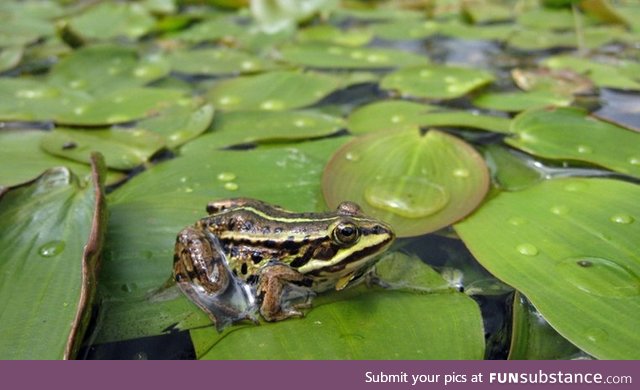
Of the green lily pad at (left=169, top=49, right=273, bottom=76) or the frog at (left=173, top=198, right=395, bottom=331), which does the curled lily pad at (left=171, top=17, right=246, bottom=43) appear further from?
the frog at (left=173, top=198, right=395, bottom=331)

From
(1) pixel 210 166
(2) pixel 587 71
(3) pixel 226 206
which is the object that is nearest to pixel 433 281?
(3) pixel 226 206

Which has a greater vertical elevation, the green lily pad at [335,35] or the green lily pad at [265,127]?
the green lily pad at [335,35]

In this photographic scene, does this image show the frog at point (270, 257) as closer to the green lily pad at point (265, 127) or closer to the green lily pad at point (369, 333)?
the green lily pad at point (369, 333)

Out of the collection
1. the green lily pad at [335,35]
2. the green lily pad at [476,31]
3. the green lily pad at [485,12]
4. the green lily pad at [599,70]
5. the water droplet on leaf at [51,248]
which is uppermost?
the green lily pad at [485,12]

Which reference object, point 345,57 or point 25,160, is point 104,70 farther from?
point 345,57

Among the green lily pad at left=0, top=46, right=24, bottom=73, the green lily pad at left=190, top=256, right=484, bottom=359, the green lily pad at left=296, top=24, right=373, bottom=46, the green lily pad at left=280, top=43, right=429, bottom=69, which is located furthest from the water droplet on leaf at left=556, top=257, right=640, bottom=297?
the green lily pad at left=0, top=46, right=24, bottom=73

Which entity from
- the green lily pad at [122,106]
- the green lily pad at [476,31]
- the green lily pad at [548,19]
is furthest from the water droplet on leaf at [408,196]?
the green lily pad at [548,19]
